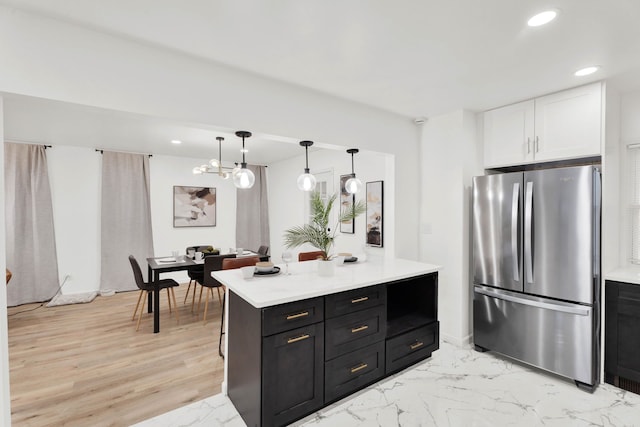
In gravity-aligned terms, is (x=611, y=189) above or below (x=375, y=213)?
above

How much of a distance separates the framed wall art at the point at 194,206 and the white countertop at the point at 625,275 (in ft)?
19.8

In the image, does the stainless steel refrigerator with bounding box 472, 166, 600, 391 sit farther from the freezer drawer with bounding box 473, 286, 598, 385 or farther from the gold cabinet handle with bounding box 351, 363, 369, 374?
the gold cabinet handle with bounding box 351, 363, 369, 374

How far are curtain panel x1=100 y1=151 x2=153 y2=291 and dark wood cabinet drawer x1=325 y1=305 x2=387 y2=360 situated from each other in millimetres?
4628

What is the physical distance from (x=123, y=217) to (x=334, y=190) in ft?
12.6

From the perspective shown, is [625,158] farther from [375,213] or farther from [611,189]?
[375,213]

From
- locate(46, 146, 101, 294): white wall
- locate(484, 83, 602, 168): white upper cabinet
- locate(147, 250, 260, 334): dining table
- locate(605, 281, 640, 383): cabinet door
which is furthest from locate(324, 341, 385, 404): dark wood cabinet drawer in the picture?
locate(46, 146, 101, 294): white wall

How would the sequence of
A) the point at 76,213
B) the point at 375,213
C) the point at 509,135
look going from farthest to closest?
the point at 76,213
the point at 375,213
the point at 509,135

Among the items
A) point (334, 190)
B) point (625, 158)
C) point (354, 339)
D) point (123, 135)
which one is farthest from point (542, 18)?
point (123, 135)

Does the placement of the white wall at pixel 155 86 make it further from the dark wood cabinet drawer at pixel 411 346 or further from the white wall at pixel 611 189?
the white wall at pixel 611 189

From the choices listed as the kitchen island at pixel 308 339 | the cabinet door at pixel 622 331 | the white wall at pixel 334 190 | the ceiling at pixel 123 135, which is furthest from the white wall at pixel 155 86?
the cabinet door at pixel 622 331

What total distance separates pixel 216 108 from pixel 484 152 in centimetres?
275

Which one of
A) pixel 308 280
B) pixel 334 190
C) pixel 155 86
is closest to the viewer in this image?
pixel 155 86

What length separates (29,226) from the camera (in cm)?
466

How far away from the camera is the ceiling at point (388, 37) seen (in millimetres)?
1563
